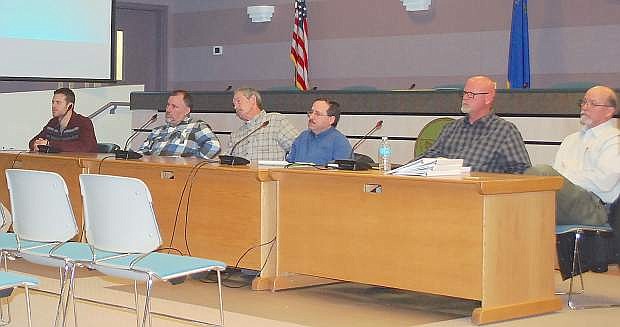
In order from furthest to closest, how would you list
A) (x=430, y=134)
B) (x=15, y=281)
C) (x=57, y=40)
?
(x=57, y=40), (x=430, y=134), (x=15, y=281)

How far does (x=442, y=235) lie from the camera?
5.16 m

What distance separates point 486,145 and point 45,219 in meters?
2.42

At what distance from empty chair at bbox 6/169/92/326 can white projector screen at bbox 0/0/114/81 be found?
471 cm

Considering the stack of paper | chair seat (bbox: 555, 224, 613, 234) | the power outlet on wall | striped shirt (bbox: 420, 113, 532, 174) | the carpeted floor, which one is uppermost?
the power outlet on wall

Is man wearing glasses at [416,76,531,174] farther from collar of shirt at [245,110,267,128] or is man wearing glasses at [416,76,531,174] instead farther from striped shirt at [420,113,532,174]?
collar of shirt at [245,110,267,128]

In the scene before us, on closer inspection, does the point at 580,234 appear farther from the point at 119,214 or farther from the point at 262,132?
the point at 119,214

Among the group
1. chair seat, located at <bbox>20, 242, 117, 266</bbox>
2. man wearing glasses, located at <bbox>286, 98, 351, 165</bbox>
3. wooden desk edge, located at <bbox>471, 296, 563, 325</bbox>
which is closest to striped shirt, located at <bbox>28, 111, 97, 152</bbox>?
man wearing glasses, located at <bbox>286, 98, 351, 165</bbox>

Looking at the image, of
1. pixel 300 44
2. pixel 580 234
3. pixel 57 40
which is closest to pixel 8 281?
pixel 580 234

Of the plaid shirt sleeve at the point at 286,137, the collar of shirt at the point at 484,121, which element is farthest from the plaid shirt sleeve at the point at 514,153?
the plaid shirt sleeve at the point at 286,137

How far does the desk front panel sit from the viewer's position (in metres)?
5.08

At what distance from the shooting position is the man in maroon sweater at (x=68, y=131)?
780cm

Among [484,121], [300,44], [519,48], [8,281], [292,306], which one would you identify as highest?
[300,44]

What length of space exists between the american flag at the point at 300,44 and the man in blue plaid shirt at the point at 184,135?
391 centimetres

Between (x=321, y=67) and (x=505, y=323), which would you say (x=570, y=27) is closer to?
(x=321, y=67)
